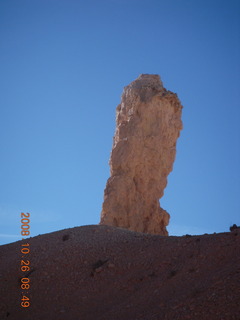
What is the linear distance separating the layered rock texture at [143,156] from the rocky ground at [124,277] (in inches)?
439

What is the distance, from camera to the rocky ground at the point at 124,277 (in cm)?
884

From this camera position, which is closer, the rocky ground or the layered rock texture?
the rocky ground

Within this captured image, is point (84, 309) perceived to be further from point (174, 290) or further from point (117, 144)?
point (117, 144)

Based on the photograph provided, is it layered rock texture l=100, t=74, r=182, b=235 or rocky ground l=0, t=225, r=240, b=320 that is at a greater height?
layered rock texture l=100, t=74, r=182, b=235

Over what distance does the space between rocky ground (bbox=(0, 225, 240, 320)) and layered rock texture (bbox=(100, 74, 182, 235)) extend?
11161mm

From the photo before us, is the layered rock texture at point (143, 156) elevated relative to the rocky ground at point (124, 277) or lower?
elevated

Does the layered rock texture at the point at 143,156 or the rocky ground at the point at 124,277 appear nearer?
the rocky ground at the point at 124,277

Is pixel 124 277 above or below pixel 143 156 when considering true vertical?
below

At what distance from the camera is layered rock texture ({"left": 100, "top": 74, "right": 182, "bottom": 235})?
27719 mm

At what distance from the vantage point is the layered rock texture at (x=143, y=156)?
2772 cm

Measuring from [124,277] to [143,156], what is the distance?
17.1 meters

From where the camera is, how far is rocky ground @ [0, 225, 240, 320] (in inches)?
348

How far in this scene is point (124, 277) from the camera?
1233cm

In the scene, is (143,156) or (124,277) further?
(143,156)
